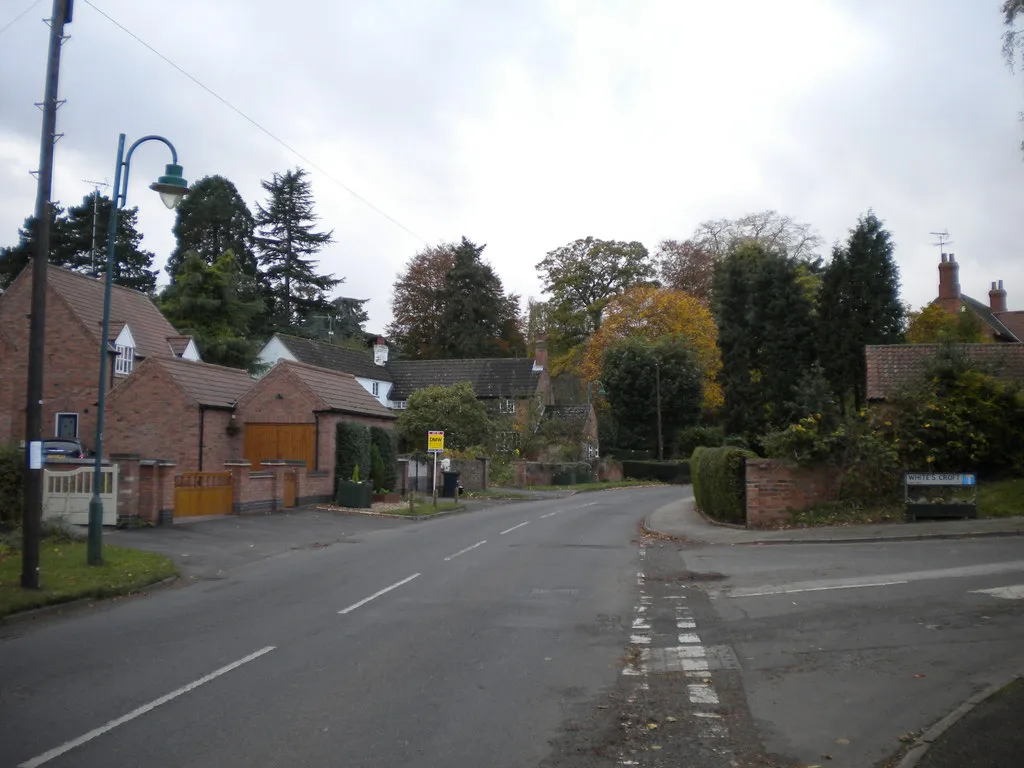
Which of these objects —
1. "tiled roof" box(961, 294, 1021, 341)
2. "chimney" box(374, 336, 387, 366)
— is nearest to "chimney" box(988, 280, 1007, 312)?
"tiled roof" box(961, 294, 1021, 341)

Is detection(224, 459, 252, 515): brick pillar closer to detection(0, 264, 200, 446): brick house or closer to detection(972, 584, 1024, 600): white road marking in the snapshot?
detection(0, 264, 200, 446): brick house

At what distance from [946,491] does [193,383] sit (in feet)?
77.4

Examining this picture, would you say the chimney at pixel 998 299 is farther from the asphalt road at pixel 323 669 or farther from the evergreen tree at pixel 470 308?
the asphalt road at pixel 323 669

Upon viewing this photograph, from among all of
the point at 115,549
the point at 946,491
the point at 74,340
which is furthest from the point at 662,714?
the point at 74,340

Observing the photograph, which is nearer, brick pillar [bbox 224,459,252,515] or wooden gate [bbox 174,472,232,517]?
wooden gate [bbox 174,472,232,517]

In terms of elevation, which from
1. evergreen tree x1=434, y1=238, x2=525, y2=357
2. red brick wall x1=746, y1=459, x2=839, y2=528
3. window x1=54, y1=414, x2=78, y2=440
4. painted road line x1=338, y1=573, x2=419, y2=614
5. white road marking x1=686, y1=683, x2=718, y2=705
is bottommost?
white road marking x1=686, y1=683, x2=718, y2=705

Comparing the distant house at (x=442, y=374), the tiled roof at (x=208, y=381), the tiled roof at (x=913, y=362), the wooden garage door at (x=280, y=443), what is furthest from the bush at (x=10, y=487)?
the distant house at (x=442, y=374)

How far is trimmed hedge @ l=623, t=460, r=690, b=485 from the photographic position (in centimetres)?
6334

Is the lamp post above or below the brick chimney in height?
below

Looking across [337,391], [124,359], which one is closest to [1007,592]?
[337,391]

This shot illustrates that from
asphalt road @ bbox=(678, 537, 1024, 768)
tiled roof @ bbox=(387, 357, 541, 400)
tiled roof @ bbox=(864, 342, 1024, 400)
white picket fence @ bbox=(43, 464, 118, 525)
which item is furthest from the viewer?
tiled roof @ bbox=(387, 357, 541, 400)

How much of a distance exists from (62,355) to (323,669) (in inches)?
1411

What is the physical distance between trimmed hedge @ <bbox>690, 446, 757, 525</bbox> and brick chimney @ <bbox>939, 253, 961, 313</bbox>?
→ 40635mm

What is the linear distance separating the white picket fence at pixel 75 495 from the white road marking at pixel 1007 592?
17431 mm
